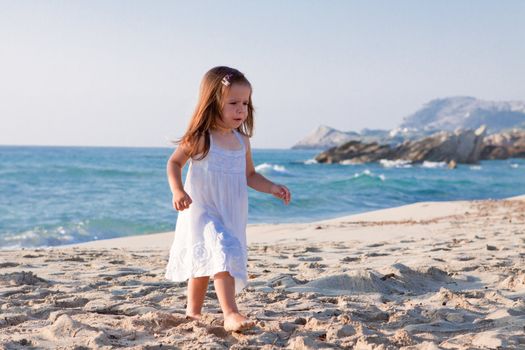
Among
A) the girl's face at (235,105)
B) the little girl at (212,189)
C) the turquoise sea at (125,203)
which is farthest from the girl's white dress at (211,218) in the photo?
the turquoise sea at (125,203)

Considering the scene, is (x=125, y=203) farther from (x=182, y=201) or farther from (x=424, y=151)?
(x=424, y=151)

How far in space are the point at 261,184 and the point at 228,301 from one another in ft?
2.22

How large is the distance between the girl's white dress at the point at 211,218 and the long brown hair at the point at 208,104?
7 cm

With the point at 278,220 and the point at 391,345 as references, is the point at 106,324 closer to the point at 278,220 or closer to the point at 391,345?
the point at 391,345

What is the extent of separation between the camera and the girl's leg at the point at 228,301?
2.69 meters

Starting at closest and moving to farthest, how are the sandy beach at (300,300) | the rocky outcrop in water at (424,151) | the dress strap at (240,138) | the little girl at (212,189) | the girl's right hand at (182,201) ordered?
the sandy beach at (300,300)
the girl's right hand at (182,201)
the little girl at (212,189)
the dress strap at (240,138)
the rocky outcrop in water at (424,151)

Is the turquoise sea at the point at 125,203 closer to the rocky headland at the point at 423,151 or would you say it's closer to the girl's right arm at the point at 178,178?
the girl's right arm at the point at 178,178

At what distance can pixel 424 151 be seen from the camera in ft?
171

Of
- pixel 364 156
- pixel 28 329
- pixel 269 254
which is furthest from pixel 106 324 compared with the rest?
pixel 364 156

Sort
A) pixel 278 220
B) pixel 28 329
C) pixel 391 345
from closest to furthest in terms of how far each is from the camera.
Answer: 1. pixel 391 345
2. pixel 28 329
3. pixel 278 220

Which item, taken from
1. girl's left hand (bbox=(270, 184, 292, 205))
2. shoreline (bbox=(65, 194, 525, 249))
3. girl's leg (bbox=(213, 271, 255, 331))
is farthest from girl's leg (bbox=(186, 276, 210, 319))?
shoreline (bbox=(65, 194, 525, 249))

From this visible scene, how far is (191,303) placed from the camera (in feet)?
9.90

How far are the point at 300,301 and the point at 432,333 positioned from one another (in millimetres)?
853

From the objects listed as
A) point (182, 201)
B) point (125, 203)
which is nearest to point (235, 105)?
point (182, 201)
